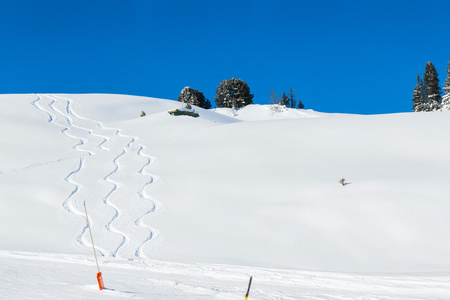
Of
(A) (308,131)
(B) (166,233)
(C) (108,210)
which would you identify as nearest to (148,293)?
(B) (166,233)

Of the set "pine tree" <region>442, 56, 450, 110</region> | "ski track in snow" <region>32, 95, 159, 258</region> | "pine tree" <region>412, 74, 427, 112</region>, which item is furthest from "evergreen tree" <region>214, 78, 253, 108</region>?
"ski track in snow" <region>32, 95, 159, 258</region>

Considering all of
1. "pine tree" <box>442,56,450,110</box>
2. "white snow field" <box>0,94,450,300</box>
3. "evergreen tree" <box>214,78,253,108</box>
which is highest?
"evergreen tree" <box>214,78,253,108</box>

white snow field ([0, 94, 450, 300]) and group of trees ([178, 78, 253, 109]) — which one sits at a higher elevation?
group of trees ([178, 78, 253, 109])

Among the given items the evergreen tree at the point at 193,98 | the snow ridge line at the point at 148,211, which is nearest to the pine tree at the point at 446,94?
the evergreen tree at the point at 193,98

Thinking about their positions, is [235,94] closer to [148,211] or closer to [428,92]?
[428,92]

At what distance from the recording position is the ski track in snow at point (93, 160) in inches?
457

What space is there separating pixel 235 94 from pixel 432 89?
30.6 meters

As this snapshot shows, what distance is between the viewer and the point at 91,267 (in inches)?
308

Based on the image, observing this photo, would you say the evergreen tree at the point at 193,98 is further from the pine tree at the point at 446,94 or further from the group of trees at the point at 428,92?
the pine tree at the point at 446,94

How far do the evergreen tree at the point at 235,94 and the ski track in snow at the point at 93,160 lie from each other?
32.6 meters

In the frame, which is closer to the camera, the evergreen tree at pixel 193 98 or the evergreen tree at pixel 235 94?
the evergreen tree at pixel 235 94

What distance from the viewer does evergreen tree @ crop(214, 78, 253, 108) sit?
70062 millimetres

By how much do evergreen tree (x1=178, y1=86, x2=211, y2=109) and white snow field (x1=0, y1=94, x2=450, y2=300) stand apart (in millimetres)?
48082

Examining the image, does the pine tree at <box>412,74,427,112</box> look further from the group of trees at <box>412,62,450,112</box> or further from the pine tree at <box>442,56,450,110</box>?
the pine tree at <box>442,56,450,110</box>
